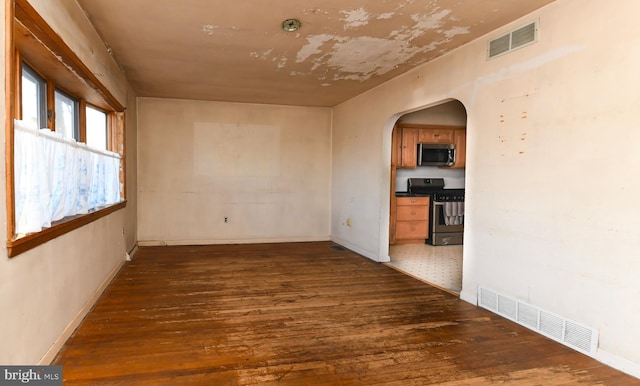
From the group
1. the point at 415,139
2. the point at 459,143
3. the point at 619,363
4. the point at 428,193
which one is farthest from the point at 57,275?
the point at 459,143

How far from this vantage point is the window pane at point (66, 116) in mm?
3234

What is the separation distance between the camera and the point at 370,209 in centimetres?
576

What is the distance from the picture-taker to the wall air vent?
3.03 meters

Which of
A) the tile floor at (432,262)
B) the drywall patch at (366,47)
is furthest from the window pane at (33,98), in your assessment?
the tile floor at (432,262)

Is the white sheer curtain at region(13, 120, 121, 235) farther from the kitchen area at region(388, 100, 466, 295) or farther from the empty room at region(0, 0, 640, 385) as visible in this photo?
the kitchen area at region(388, 100, 466, 295)

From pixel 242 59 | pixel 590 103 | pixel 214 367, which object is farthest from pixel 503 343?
pixel 242 59

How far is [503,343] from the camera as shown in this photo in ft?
9.24

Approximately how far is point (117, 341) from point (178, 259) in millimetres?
2829

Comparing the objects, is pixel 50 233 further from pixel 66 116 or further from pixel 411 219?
pixel 411 219

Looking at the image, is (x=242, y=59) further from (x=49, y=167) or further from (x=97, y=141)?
(x=49, y=167)

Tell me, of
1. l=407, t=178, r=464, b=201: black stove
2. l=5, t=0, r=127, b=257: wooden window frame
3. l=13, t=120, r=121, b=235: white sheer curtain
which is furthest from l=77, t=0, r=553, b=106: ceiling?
l=407, t=178, r=464, b=201: black stove

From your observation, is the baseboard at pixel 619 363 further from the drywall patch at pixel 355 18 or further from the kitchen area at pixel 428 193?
the kitchen area at pixel 428 193

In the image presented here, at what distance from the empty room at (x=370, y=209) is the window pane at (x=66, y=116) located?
2cm

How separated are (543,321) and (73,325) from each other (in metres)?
3.66
